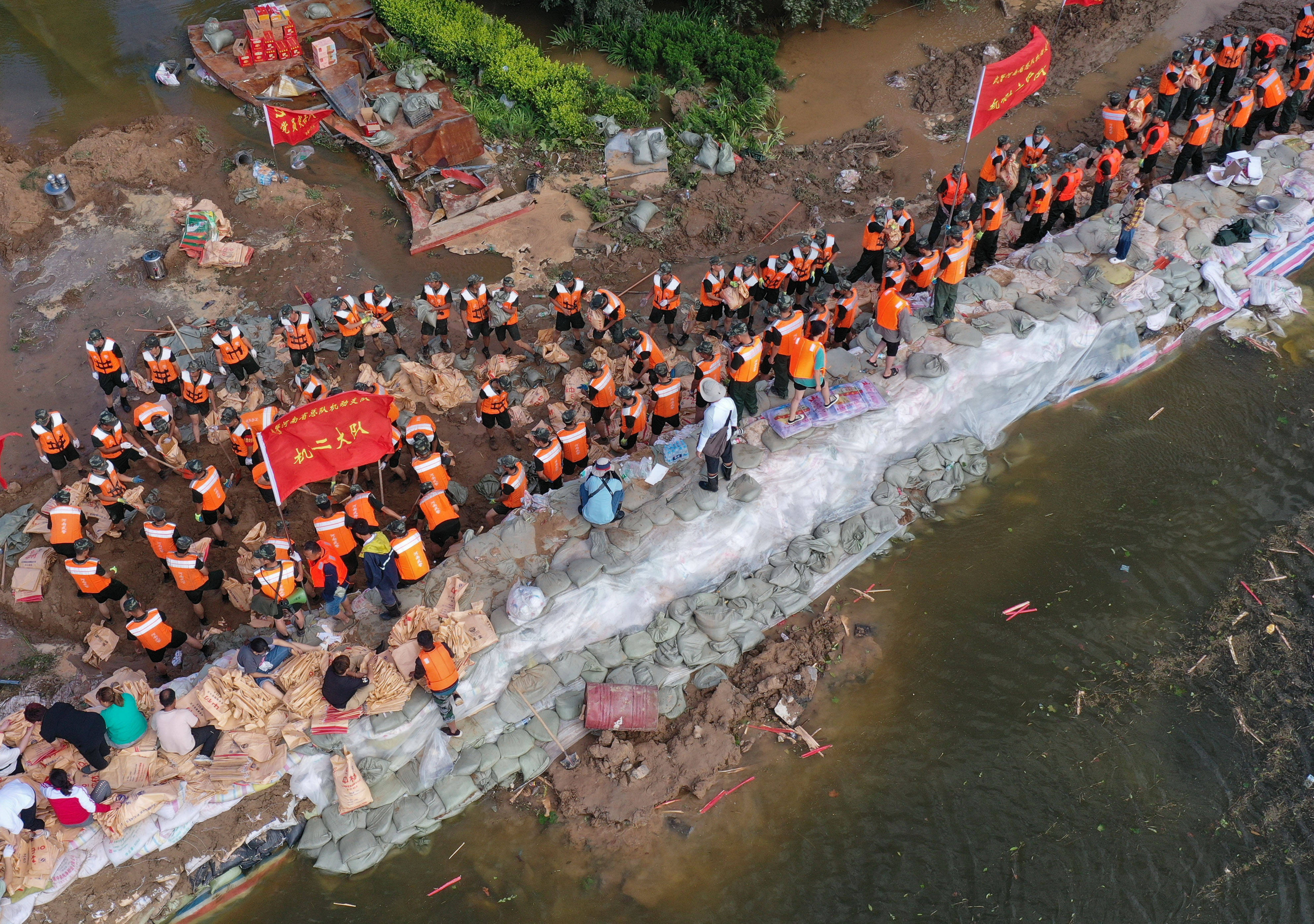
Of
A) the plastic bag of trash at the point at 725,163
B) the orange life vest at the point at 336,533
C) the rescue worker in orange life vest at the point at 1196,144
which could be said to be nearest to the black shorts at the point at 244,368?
the orange life vest at the point at 336,533

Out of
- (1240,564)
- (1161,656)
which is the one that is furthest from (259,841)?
(1240,564)

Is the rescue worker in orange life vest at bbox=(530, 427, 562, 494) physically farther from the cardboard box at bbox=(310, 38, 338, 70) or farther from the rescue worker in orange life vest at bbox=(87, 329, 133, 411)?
the cardboard box at bbox=(310, 38, 338, 70)

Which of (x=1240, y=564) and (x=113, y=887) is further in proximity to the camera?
(x=1240, y=564)

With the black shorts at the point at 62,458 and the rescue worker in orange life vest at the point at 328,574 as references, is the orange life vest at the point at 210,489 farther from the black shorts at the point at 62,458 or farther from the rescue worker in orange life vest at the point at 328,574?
the black shorts at the point at 62,458

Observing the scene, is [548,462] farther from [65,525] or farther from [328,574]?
[65,525]

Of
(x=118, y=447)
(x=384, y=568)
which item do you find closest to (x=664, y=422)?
(x=384, y=568)

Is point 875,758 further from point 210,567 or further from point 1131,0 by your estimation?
point 1131,0
